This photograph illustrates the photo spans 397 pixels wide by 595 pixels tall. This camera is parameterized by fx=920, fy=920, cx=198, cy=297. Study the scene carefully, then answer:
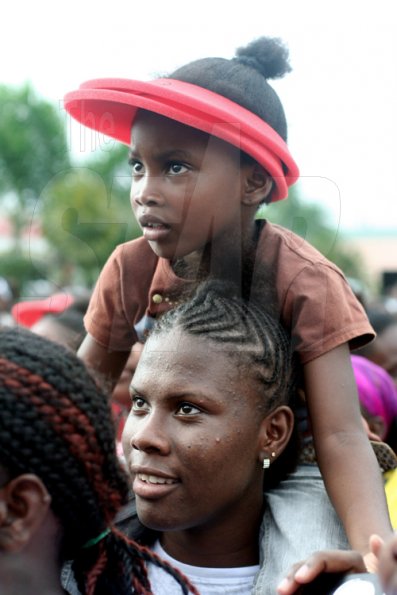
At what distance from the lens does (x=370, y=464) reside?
199 cm

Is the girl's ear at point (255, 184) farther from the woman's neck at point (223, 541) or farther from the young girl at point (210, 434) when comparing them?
the woman's neck at point (223, 541)

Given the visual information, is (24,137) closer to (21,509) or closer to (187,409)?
(187,409)

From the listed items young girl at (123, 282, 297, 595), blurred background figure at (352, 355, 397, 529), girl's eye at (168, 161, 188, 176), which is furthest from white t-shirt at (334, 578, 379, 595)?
blurred background figure at (352, 355, 397, 529)

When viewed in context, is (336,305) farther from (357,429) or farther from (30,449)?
(30,449)

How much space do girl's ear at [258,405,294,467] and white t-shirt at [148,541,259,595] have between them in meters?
0.25

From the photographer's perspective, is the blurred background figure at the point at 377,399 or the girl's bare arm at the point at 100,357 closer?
the girl's bare arm at the point at 100,357

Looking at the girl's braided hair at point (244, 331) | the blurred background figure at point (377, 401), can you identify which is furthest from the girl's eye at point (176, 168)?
the blurred background figure at point (377, 401)

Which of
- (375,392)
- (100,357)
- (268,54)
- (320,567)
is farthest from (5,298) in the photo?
(320,567)

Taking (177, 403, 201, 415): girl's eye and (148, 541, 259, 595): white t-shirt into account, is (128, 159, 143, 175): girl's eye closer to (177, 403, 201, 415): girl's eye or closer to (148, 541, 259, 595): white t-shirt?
(177, 403, 201, 415): girl's eye

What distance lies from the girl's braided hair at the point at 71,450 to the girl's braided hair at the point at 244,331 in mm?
449

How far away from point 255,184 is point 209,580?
915 mm

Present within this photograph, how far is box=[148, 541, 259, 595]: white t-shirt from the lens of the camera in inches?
78.6

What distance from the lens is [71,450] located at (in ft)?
5.02

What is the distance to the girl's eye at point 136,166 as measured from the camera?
7.00ft
